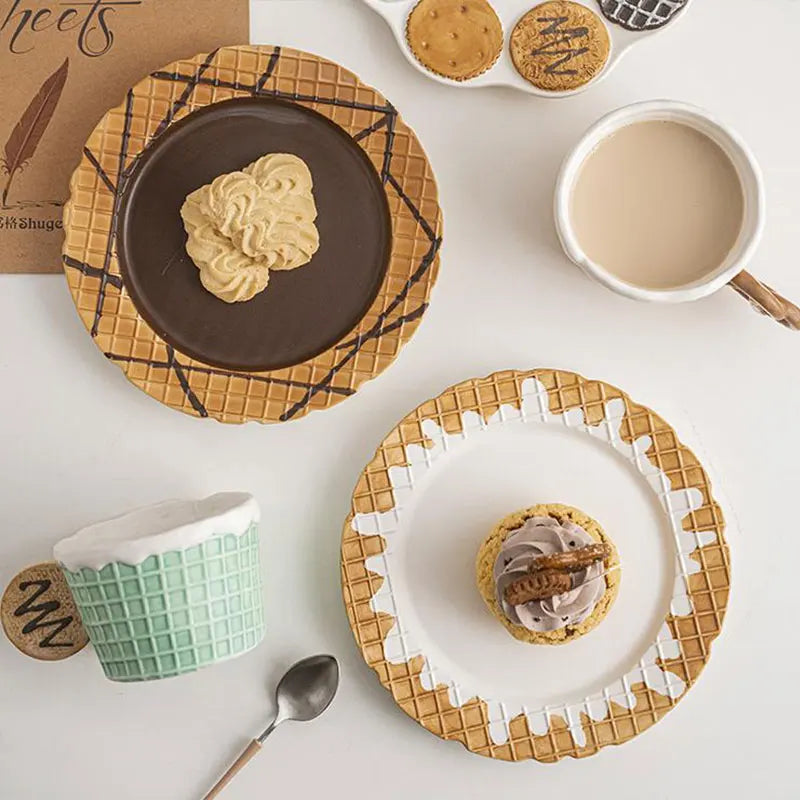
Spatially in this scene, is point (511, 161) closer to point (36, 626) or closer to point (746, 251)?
point (746, 251)

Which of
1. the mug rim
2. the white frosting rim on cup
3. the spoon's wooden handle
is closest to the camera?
the white frosting rim on cup

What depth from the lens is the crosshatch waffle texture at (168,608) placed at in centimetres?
94

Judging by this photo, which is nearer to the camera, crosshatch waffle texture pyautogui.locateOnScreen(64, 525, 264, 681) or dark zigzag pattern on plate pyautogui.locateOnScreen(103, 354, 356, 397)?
crosshatch waffle texture pyautogui.locateOnScreen(64, 525, 264, 681)

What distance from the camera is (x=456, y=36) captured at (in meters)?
1.10

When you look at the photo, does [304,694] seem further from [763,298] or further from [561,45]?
[561,45]

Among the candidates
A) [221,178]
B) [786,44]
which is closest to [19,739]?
[221,178]

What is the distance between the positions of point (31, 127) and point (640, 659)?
0.94 metres

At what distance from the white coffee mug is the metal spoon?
55 cm

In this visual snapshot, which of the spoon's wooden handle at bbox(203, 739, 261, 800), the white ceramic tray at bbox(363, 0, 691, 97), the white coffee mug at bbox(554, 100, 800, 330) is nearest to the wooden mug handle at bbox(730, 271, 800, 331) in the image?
the white coffee mug at bbox(554, 100, 800, 330)

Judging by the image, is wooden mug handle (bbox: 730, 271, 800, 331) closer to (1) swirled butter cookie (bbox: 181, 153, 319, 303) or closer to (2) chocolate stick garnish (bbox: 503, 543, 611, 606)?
(2) chocolate stick garnish (bbox: 503, 543, 611, 606)

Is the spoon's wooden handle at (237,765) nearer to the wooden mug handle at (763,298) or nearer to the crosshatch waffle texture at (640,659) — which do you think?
the crosshatch waffle texture at (640,659)

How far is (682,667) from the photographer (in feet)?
3.64

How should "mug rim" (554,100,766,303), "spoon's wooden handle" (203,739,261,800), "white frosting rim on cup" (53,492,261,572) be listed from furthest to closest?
"spoon's wooden handle" (203,739,261,800) < "mug rim" (554,100,766,303) < "white frosting rim on cup" (53,492,261,572)

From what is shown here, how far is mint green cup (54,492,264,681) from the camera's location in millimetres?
929
